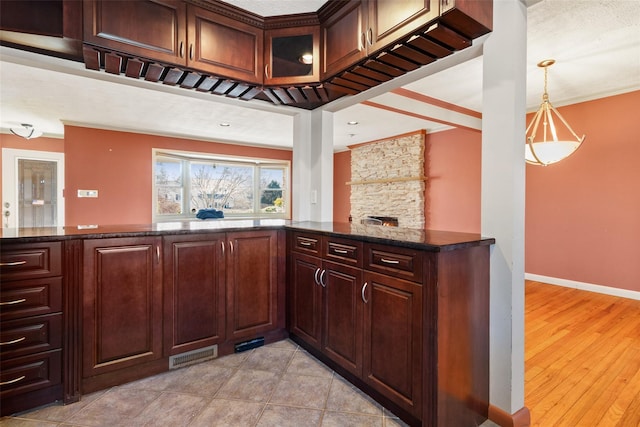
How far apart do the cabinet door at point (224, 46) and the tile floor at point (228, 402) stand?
1.97m

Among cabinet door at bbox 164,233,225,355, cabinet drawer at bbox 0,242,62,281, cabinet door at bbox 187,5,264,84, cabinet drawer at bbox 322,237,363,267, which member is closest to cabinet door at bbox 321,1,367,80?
cabinet door at bbox 187,5,264,84

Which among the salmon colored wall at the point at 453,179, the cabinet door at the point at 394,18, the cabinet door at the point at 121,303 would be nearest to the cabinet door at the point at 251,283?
the cabinet door at the point at 121,303

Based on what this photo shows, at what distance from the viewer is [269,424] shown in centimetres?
155

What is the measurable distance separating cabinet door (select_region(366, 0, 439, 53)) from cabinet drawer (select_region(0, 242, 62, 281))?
6.82 ft

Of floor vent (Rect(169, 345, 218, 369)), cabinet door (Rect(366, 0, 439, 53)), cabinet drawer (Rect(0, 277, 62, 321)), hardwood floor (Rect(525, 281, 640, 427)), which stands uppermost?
cabinet door (Rect(366, 0, 439, 53))

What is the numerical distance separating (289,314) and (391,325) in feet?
3.64

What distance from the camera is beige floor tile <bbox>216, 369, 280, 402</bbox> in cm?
179

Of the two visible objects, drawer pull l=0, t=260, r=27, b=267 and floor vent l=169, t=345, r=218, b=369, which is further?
floor vent l=169, t=345, r=218, b=369

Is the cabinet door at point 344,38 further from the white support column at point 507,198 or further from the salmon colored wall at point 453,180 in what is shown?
the salmon colored wall at point 453,180

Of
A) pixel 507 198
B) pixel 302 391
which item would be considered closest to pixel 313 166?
pixel 507 198

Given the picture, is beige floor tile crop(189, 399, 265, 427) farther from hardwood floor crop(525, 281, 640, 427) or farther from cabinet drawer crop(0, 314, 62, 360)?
hardwood floor crop(525, 281, 640, 427)

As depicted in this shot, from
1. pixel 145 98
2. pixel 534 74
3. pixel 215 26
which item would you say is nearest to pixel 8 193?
pixel 145 98

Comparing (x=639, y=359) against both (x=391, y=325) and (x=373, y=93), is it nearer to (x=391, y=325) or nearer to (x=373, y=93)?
(x=391, y=325)

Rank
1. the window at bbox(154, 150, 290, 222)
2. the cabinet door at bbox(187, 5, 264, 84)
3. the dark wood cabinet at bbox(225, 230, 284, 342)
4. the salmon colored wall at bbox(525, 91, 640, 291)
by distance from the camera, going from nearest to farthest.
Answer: the cabinet door at bbox(187, 5, 264, 84)
the dark wood cabinet at bbox(225, 230, 284, 342)
the salmon colored wall at bbox(525, 91, 640, 291)
the window at bbox(154, 150, 290, 222)
